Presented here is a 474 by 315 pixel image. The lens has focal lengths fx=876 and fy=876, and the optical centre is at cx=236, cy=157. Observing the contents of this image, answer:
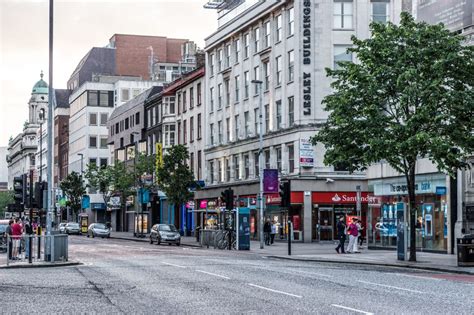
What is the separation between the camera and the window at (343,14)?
60.7m

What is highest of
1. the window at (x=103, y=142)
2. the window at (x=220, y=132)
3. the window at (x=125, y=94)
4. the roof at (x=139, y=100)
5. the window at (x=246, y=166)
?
the window at (x=125, y=94)

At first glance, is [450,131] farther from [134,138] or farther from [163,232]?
[134,138]

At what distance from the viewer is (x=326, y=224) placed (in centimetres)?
6050

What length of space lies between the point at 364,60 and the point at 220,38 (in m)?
42.3

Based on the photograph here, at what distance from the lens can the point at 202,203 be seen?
7875 centimetres

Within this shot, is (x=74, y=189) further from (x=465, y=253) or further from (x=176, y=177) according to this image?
(x=465, y=253)

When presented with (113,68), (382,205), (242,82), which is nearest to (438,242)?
(382,205)

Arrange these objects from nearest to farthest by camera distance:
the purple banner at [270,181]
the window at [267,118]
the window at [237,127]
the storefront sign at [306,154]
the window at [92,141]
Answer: the purple banner at [270,181] < the storefront sign at [306,154] < the window at [267,118] < the window at [237,127] < the window at [92,141]

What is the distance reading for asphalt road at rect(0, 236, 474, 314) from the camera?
1672cm

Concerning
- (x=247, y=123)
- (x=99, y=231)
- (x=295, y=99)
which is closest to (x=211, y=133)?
(x=247, y=123)

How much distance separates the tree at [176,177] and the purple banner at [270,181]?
627 inches

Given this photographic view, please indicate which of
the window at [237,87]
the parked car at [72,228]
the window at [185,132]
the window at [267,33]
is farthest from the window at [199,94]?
the parked car at [72,228]

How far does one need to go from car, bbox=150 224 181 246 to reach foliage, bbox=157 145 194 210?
499cm

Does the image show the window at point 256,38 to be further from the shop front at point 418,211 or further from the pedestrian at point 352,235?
the pedestrian at point 352,235
